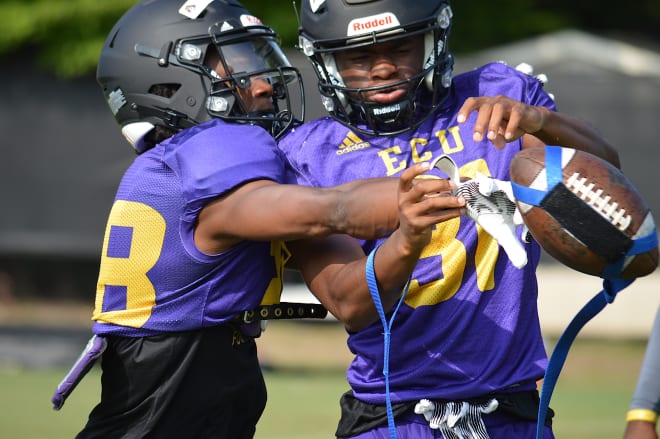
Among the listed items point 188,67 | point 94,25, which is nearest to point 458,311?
→ point 188,67

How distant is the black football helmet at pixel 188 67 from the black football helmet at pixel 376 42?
0.24 m

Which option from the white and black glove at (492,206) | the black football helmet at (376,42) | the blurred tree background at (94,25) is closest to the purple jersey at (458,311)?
the black football helmet at (376,42)

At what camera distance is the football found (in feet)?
9.80

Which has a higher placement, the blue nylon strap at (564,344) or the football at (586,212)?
the football at (586,212)

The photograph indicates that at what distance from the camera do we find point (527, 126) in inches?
134

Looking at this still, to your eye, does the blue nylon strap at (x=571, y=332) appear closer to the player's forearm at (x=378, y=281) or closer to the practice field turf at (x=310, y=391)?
the player's forearm at (x=378, y=281)

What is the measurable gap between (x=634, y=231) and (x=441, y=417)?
3.45 ft

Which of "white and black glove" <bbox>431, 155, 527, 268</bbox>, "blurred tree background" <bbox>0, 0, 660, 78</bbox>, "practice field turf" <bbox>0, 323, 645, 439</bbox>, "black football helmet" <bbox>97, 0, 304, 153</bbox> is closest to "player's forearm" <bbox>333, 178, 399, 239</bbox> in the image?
"white and black glove" <bbox>431, 155, 527, 268</bbox>

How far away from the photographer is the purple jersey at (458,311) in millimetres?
3670

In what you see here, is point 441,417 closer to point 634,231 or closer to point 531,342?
point 531,342

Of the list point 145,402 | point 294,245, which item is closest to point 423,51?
point 294,245

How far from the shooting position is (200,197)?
3352mm

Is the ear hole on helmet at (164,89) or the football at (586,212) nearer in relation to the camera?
the football at (586,212)

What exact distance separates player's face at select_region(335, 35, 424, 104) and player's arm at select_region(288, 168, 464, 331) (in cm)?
55
